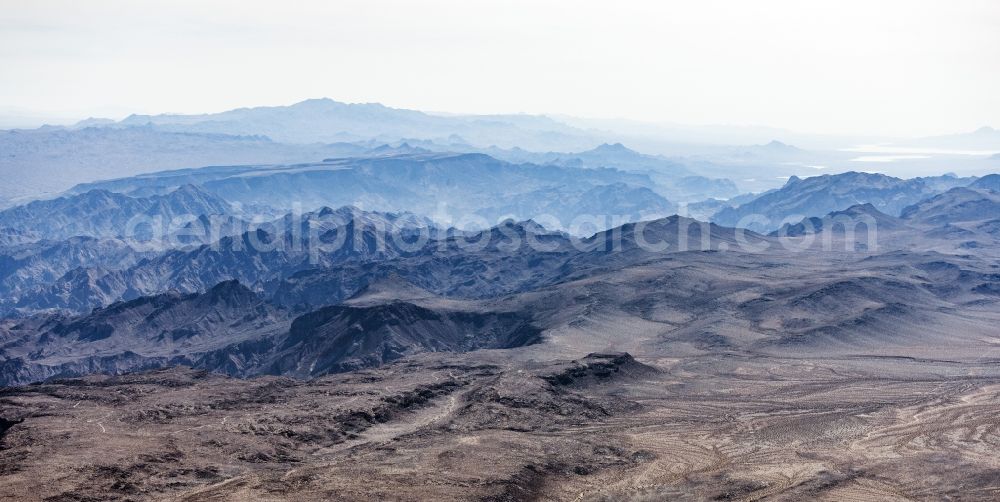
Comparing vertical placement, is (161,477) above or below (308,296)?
above

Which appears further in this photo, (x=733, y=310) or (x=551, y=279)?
(x=551, y=279)

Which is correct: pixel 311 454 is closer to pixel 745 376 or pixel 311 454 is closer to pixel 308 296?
pixel 745 376

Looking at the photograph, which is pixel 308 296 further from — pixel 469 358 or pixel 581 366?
pixel 581 366

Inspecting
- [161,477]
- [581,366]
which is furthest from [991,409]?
[161,477]

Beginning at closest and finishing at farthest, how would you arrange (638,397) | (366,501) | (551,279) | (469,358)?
(366,501)
(638,397)
(469,358)
(551,279)

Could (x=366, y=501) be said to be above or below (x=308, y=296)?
above

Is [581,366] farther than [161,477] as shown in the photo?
Yes

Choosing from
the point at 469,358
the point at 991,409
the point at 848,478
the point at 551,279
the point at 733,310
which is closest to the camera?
the point at 848,478

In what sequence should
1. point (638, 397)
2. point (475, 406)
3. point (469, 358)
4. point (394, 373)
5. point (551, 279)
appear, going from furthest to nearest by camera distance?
point (551, 279) < point (469, 358) < point (394, 373) < point (638, 397) < point (475, 406)

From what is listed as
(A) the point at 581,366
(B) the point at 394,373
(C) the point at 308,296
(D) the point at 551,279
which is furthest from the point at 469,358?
(C) the point at 308,296

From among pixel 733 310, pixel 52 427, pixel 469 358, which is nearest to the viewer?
pixel 52 427
